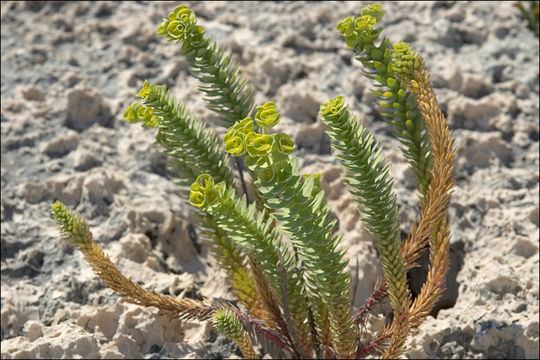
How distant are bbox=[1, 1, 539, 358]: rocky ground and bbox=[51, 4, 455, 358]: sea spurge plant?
27 centimetres

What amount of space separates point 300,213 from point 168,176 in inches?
52.0

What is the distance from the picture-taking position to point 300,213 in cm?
157

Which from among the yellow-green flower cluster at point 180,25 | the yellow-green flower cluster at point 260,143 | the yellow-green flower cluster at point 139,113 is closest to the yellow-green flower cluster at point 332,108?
the yellow-green flower cluster at point 260,143

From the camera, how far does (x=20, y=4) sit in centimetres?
348

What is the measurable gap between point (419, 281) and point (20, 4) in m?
2.62

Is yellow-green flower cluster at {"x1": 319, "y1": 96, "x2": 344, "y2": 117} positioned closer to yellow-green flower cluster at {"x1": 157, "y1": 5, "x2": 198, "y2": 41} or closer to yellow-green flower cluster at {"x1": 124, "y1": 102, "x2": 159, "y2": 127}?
yellow-green flower cluster at {"x1": 157, "y1": 5, "x2": 198, "y2": 41}

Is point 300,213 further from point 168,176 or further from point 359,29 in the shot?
point 168,176

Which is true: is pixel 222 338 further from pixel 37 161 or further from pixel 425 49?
pixel 425 49

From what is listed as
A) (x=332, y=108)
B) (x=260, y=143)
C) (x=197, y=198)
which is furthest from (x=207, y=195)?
(x=332, y=108)

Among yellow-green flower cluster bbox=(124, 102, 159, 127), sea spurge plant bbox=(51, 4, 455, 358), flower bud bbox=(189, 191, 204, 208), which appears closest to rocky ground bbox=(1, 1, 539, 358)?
sea spurge plant bbox=(51, 4, 455, 358)

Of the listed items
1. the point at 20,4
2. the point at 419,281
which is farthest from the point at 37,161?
the point at 419,281

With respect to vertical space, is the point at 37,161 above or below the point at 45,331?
above

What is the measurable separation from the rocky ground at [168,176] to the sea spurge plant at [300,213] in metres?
0.27

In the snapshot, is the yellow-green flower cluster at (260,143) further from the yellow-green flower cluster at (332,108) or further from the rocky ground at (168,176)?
the rocky ground at (168,176)
